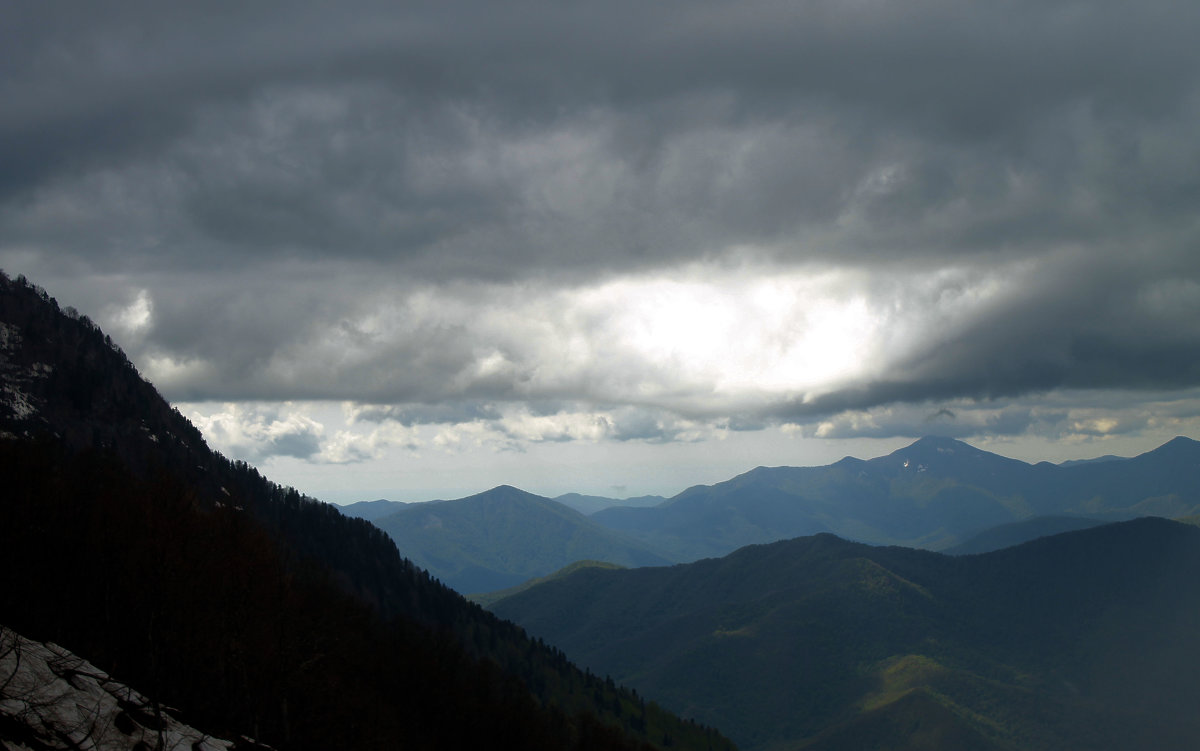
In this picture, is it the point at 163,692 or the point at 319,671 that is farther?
the point at 319,671

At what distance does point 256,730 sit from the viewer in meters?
39.9

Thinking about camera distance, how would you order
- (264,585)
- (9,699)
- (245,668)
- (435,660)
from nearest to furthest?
1. (9,699)
2. (245,668)
3. (264,585)
4. (435,660)

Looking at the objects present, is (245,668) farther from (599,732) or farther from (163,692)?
(599,732)

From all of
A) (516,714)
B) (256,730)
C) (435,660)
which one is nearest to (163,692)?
(256,730)

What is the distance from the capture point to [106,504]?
1834 inches

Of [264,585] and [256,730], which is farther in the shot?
[264,585]

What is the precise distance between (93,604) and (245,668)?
9517 millimetres

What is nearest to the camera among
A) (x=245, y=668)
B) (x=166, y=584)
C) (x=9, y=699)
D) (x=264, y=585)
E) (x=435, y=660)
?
(x=9, y=699)

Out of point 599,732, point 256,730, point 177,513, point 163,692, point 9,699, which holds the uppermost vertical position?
point 177,513

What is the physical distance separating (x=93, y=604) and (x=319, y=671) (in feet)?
48.4

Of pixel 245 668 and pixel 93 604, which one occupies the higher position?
pixel 93 604

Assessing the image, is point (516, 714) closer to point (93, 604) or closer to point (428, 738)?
point (428, 738)

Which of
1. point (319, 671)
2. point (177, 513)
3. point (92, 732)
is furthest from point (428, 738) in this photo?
point (92, 732)

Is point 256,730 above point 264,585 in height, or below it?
below
